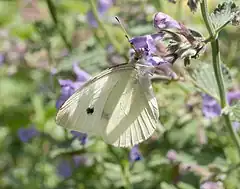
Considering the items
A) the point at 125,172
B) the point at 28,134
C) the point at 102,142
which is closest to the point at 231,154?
the point at 125,172

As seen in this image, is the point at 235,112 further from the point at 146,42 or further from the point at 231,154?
the point at 231,154

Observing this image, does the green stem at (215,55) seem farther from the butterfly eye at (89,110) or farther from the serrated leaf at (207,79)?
the butterfly eye at (89,110)

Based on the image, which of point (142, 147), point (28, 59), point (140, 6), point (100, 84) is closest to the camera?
point (100, 84)

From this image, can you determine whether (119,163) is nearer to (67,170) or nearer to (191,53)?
(67,170)

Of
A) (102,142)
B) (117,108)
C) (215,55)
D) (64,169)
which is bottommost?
(64,169)

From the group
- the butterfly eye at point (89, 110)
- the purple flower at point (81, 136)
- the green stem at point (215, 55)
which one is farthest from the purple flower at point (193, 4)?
the purple flower at point (81, 136)

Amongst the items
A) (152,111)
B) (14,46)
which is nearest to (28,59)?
(14,46)

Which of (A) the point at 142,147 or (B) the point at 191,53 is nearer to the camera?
(B) the point at 191,53
